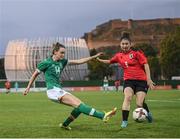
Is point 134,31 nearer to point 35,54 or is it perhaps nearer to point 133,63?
point 35,54

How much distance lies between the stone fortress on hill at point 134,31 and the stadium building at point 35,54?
25.8m

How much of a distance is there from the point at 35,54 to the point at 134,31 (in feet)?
145

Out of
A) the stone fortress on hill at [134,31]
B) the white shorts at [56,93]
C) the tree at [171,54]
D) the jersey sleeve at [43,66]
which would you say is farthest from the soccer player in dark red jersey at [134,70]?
the stone fortress on hill at [134,31]

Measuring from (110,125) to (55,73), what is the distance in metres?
1.88

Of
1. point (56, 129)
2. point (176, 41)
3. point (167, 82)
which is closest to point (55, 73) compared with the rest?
point (56, 129)

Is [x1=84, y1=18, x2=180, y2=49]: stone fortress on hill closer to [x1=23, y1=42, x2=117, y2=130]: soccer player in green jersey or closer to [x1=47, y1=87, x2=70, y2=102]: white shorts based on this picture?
[x1=23, y1=42, x2=117, y2=130]: soccer player in green jersey

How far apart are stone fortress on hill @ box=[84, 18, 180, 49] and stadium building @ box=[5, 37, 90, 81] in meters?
25.8

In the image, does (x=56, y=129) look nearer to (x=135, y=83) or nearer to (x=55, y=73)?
(x=55, y=73)

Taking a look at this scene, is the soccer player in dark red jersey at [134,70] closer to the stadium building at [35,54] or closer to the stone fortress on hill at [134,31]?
the stadium building at [35,54]

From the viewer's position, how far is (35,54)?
108000 millimetres

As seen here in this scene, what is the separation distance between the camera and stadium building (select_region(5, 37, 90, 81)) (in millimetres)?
98750

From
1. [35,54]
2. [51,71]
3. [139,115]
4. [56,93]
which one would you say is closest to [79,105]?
[56,93]

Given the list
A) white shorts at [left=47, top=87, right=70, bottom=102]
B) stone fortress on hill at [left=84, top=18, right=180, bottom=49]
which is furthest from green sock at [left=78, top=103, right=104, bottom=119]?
stone fortress on hill at [left=84, top=18, right=180, bottom=49]

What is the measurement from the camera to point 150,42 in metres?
136
